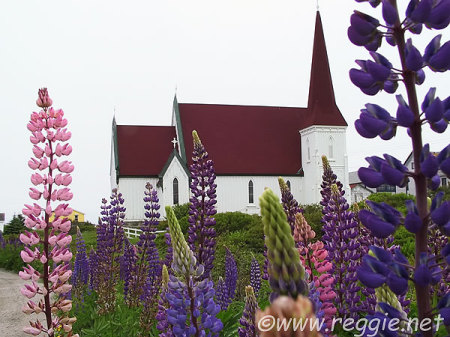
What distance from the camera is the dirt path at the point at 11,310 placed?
1021 cm

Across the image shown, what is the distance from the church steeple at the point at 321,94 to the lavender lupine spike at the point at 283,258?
127ft

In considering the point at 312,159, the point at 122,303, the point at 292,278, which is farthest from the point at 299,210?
the point at 312,159

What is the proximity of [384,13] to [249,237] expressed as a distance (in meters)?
17.4

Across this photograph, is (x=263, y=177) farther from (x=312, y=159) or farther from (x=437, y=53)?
(x=437, y=53)

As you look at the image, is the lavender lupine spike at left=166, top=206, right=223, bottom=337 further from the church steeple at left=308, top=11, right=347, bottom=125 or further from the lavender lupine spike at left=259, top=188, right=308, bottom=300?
the church steeple at left=308, top=11, right=347, bottom=125

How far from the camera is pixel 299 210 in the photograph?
4121 millimetres

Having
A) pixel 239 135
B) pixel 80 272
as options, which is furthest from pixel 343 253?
pixel 239 135

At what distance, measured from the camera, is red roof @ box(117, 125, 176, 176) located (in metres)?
39.6

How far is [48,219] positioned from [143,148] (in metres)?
37.5

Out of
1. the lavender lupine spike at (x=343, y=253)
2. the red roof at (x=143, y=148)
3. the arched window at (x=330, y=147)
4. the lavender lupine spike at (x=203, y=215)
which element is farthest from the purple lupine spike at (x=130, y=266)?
the arched window at (x=330, y=147)

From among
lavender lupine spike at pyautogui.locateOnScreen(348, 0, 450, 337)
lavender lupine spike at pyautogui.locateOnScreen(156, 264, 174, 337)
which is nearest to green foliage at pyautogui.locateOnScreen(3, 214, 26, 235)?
lavender lupine spike at pyautogui.locateOnScreen(156, 264, 174, 337)

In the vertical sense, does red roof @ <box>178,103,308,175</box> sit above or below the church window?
above

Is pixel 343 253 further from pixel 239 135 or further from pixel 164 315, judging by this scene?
pixel 239 135

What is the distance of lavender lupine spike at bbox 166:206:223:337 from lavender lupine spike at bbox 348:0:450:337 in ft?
3.43
